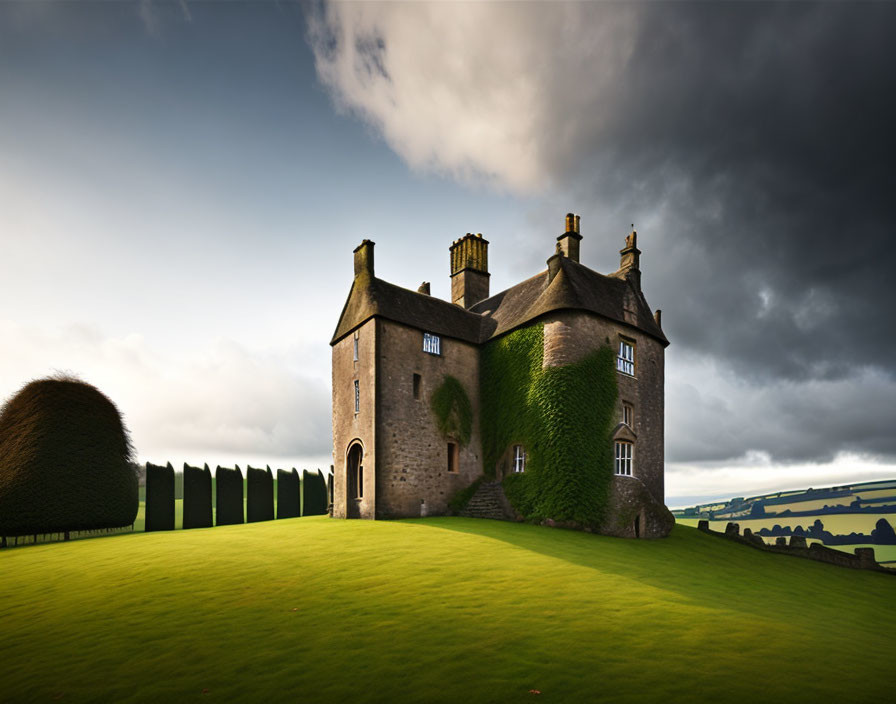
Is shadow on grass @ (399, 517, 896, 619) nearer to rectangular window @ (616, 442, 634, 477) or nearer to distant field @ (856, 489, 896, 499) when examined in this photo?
rectangular window @ (616, 442, 634, 477)

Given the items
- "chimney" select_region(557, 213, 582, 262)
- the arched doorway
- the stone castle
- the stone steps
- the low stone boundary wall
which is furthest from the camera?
"chimney" select_region(557, 213, 582, 262)

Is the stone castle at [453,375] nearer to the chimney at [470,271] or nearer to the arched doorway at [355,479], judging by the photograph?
the arched doorway at [355,479]

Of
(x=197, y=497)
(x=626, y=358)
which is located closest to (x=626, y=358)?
(x=626, y=358)

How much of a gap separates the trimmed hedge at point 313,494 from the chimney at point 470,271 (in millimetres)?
16066

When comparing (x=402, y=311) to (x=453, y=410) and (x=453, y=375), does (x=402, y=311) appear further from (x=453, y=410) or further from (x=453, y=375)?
(x=453, y=410)

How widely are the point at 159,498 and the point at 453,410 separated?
1759 centimetres

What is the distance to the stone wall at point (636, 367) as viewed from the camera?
27.9 meters

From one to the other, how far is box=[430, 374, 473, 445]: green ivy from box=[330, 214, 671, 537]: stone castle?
319mm

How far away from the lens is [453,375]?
31.2 m

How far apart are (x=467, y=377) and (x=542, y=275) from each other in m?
7.43

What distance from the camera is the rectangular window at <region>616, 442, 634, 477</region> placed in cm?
2818

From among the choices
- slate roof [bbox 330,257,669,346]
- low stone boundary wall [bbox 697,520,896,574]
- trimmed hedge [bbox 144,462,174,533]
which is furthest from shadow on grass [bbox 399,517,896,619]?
trimmed hedge [bbox 144,462,174,533]

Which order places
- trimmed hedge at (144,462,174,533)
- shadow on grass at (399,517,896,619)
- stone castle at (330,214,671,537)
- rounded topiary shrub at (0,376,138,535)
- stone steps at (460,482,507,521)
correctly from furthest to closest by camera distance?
trimmed hedge at (144,462,174,533) → stone steps at (460,482,507,521) → stone castle at (330,214,671,537) → rounded topiary shrub at (0,376,138,535) → shadow on grass at (399,517,896,619)

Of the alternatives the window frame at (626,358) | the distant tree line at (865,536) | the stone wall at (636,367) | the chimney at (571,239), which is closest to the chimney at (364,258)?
the stone wall at (636,367)
